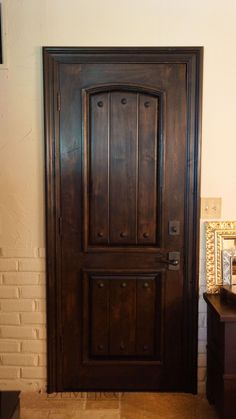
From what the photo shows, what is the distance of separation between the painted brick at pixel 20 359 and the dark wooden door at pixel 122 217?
0.11 m

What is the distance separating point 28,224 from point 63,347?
31.0 inches

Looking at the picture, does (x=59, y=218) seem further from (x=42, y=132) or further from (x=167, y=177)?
(x=167, y=177)

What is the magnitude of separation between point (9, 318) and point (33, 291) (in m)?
0.23

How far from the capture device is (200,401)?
6.96 feet

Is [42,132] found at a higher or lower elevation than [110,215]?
higher

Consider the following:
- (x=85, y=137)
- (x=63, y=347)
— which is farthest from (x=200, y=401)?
(x=85, y=137)

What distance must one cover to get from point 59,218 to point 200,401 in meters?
1.38

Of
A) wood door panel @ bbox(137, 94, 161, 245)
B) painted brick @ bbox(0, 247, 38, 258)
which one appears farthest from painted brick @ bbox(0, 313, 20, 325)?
wood door panel @ bbox(137, 94, 161, 245)

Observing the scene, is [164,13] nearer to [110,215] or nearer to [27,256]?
[110,215]

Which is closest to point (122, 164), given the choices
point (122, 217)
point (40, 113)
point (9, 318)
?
point (122, 217)

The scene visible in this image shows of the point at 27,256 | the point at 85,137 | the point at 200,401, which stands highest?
the point at 85,137

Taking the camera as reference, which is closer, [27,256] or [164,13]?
[164,13]

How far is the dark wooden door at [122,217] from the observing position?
6.75 ft

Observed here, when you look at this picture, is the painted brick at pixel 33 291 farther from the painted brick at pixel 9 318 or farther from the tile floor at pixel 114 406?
the tile floor at pixel 114 406
